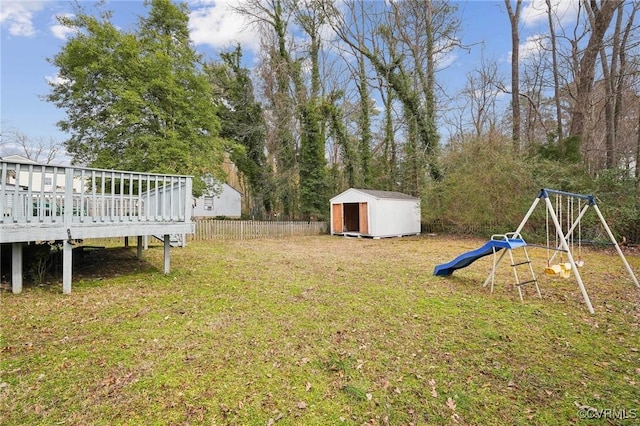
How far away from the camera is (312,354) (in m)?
2.93

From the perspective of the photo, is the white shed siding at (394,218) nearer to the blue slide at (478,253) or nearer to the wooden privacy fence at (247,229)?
the wooden privacy fence at (247,229)

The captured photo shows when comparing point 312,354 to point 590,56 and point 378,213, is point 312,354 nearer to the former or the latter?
point 378,213

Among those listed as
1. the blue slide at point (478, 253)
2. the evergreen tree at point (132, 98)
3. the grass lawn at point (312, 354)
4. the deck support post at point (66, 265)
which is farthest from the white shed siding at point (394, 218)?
the deck support post at point (66, 265)

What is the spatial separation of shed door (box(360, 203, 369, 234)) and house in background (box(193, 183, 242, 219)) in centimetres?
1678

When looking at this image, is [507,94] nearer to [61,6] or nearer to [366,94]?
[366,94]

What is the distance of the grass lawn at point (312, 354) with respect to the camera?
2.16 meters

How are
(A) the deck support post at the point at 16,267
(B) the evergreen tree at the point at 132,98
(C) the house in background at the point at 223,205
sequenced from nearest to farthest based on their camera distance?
(A) the deck support post at the point at 16,267 → (B) the evergreen tree at the point at 132,98 → (C) the house in background at the point at 223,205

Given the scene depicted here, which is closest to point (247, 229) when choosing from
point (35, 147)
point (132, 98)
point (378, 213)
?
point (378, 213)

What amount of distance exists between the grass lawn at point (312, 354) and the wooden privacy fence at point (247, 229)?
705 centimetres

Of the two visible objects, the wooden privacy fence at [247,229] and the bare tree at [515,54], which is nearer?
the wooden privacy fence at [247,229]

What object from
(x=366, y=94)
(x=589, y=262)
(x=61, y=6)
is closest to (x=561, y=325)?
(x=589, y=262)

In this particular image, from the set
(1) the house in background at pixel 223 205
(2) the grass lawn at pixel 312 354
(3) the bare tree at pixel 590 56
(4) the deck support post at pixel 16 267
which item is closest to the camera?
(2) the grass lawn at pixel 312 354

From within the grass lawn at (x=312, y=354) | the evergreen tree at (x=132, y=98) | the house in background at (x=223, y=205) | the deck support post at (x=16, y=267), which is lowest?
the grass lawn at (x=312, y=354)

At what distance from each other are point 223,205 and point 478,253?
2635cm
